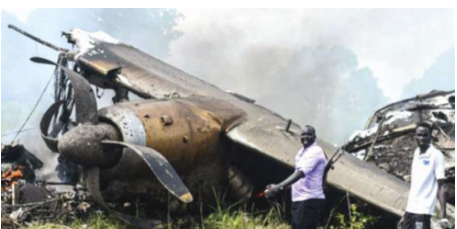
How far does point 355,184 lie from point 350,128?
121 ft

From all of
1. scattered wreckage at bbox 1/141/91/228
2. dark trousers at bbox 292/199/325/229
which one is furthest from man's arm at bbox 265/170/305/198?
scattered wreckage at bbox 1/141/91/228

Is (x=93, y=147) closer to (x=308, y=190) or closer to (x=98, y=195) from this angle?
(x=98, y=195)

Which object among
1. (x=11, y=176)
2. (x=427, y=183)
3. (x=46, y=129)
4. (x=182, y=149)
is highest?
(x=427, y=183)

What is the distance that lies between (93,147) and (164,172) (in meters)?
0.97

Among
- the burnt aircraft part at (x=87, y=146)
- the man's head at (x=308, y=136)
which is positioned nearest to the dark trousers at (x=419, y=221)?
the man's head at (x=308, y=136)

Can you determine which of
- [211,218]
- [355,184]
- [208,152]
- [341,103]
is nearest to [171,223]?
[211,218]

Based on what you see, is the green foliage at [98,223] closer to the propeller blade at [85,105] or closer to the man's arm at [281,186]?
the propeller blade at [85,105]

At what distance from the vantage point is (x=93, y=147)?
7078 millimetres

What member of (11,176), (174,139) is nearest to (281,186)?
(174,139)

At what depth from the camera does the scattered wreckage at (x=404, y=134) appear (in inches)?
408

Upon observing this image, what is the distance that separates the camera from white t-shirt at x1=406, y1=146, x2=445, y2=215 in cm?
550

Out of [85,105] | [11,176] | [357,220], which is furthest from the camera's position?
[11,176]

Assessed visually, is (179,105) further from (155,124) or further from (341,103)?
(341,103)

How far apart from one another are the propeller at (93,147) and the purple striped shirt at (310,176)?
1.36 meters
